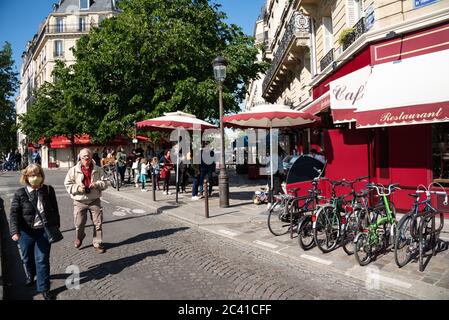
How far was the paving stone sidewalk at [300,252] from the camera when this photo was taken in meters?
4.33

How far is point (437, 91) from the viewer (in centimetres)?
681

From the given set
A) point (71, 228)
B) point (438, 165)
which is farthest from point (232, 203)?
point (438, 165)

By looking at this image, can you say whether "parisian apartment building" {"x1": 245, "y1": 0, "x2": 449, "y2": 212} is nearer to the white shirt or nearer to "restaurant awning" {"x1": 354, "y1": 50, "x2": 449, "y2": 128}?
"restaurant awning" {"x1": 354, "y1": 50, "x2": 449, "y2": 128}

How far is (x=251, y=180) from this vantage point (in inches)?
705

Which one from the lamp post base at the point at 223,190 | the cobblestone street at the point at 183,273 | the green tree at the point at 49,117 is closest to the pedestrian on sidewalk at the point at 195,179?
the lamp post base at the point at 223,190

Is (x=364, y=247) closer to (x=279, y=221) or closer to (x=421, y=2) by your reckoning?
(x=279, y=221)

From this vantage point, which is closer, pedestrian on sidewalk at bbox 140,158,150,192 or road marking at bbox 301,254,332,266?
road marking at bbox 301,254,332,266

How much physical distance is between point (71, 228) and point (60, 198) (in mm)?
5612

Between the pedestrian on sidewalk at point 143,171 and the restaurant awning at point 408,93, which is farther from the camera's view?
the pedestrian on sidewalk at point 143,171

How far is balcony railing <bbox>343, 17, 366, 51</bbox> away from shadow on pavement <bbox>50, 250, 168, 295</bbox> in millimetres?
8244

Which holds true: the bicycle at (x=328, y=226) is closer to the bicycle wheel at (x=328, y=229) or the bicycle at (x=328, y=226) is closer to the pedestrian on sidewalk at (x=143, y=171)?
the bicycle wheel at (x=328, y=229)

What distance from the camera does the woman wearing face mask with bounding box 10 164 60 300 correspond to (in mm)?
4105

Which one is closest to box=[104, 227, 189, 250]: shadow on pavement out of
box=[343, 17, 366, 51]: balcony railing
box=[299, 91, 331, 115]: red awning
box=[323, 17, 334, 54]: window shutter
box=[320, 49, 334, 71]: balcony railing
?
box=[299, 91, 331, 115]: red awning

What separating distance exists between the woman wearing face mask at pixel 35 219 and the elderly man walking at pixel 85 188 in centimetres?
136
